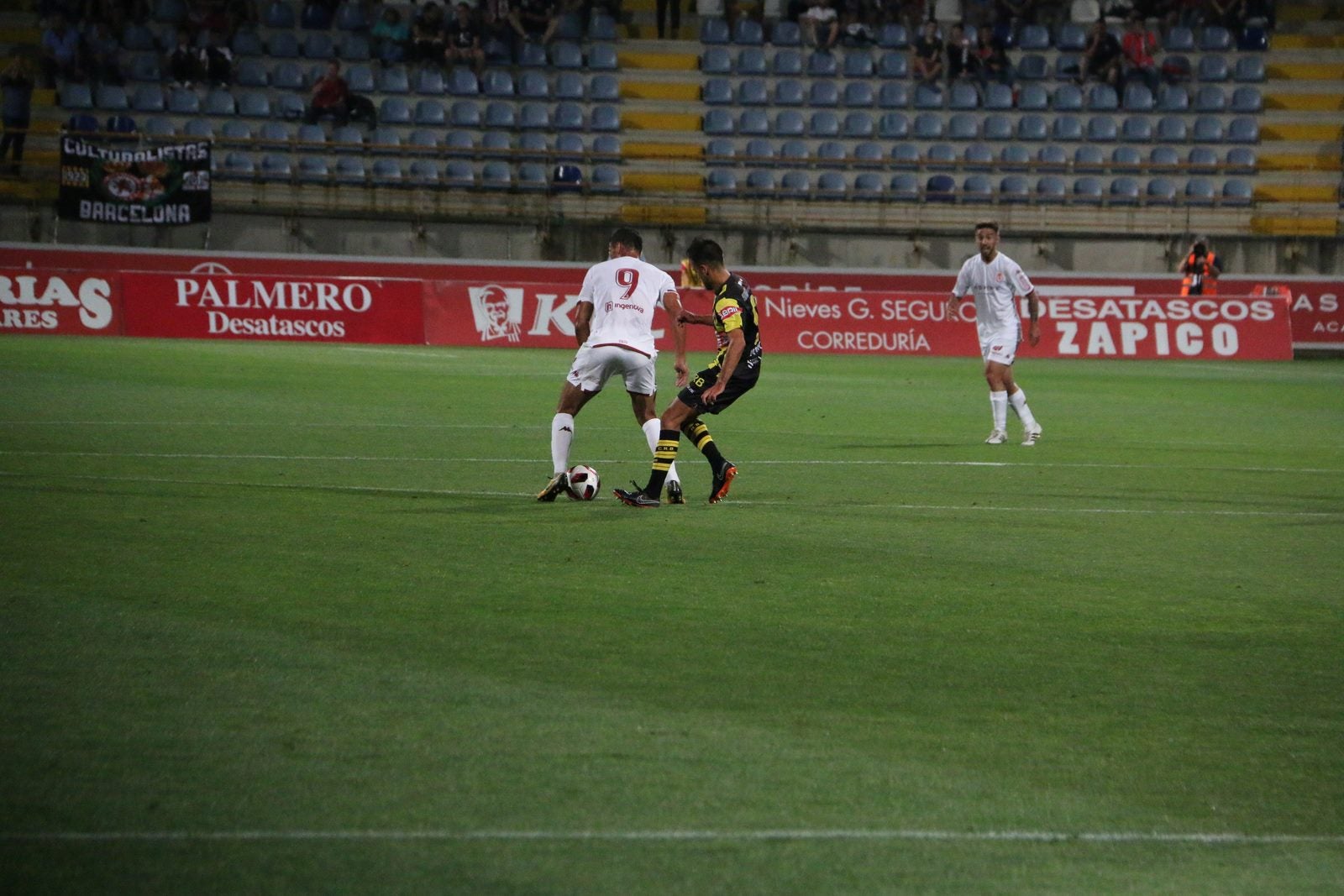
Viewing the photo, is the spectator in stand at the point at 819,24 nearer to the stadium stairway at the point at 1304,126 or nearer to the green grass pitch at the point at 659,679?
the stadium stairway at the point at 1304,126

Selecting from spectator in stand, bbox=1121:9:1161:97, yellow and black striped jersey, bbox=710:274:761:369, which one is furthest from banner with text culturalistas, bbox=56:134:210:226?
yellow and black striped jersey, bbox=710:274:761:369

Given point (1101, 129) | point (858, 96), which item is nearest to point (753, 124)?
point (858, 96)

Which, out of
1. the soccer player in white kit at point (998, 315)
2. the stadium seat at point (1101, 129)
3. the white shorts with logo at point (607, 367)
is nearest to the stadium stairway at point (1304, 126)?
the stadium seat at point (1101, 129)

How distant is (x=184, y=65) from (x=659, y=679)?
31960 mm

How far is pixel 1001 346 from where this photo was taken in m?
16.4

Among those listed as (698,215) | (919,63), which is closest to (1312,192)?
(919,63)

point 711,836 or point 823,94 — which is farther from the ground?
point 823,94

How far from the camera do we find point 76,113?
3409 cm

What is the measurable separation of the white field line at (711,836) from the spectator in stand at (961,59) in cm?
3549

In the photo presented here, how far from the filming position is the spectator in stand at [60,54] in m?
34.6

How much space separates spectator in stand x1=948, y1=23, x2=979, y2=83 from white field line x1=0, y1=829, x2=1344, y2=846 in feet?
116

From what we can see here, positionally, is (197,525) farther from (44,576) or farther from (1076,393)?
(1076,393)

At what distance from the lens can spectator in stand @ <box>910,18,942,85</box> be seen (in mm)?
38156

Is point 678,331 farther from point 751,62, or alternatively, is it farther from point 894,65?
point 894,65
